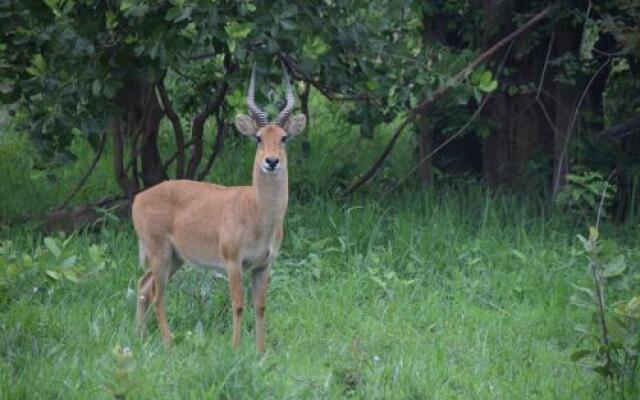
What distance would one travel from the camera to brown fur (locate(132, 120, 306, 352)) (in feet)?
26.5

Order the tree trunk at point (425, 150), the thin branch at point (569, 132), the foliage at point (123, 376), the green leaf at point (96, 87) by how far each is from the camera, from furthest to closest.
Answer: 1. the tree trunk at point (425, 150)
2. the thin branch at point (569, 132)
3. the green leaf at point (96, 87)
4. the foliage at point (123, 376)

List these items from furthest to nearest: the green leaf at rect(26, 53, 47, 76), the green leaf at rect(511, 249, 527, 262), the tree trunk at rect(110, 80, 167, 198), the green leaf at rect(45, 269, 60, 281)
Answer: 1. the tree trunk at rect(110, 80, 167, 198)
2. the green leaf at rect(26, 53, 47, 76)
3. the green leaf at rect(511, 249, 527, 262)
4. the green leaf at rect(45, 269, 60, 281)

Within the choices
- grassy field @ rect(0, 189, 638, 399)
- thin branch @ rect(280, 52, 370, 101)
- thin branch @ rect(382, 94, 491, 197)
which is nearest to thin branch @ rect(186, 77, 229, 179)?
thin branch @ rect(280, 52, 370, 101)

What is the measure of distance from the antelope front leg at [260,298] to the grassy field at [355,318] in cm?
12

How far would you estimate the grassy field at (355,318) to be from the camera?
6582mm

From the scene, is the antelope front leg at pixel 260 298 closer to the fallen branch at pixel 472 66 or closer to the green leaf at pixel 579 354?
the green leaf at pixel 579 354

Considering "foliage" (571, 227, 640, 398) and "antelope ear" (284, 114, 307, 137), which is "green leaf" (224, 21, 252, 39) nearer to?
"antelope ear" (284, 114, 307, 137)

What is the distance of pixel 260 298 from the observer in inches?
318

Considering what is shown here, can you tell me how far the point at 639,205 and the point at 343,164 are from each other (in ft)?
8.48

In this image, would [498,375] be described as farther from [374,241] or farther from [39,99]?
[39,99]

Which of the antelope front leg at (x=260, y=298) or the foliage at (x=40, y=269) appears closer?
the foliage at (x=40, y=269)

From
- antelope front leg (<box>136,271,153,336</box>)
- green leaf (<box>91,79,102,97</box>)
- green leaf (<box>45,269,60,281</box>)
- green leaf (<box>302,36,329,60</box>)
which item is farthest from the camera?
green leaf (<box>91,79,102,97</box>)

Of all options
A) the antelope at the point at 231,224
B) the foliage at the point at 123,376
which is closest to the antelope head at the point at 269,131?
the antelope at the point at 231,224

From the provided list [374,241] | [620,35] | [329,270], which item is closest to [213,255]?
[329,270]
